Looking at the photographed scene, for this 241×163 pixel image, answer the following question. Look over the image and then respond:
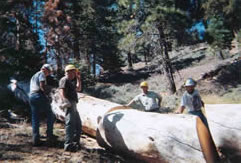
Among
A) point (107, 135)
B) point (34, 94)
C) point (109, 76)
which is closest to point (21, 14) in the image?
point (109, 76)

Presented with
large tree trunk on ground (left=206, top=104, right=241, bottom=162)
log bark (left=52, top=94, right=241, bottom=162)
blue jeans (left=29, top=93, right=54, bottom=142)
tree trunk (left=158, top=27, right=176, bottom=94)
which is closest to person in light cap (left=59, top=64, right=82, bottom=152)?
blue jeans (left=29, top=93, right=54, bottom=142)

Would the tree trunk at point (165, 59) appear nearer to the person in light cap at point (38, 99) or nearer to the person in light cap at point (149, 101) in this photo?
the person in light cap at point (149, 101)

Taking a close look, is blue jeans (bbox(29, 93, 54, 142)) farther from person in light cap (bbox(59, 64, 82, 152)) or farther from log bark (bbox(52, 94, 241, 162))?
log bark (bbox(52, 94, 241, 162))

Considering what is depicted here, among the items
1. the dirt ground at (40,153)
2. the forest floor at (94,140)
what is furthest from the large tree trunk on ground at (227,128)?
the dirt ground at (40,153)

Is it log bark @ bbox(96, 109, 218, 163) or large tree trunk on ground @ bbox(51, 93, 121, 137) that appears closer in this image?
log bark @ bbox(96, 109, 218, 163)

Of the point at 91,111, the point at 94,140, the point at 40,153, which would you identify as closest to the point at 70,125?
the point at 40,153

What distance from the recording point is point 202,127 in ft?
12.5

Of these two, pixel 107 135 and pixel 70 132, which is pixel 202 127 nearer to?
pixel 107 135

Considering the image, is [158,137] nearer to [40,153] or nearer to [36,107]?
[40,153]

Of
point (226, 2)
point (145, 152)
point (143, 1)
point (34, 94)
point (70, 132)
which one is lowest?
point (145, 152)

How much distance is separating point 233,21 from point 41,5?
1525cm

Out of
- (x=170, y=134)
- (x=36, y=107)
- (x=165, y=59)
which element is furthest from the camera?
(x=165, y=59)

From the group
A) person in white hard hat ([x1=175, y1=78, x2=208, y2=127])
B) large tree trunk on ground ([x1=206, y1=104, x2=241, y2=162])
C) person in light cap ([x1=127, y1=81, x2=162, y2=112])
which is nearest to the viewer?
large tree trunk on ground ([x1=206, y1=104, x2=241, y2=162])

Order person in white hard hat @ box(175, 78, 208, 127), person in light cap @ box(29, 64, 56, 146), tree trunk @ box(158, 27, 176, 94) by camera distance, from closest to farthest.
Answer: person in light cap @ box(29, 64, 56, 146) → person in white hard hat @ box(175, 78, 208, 127) → tree trunk @ box(158, 27, 176, 94)
